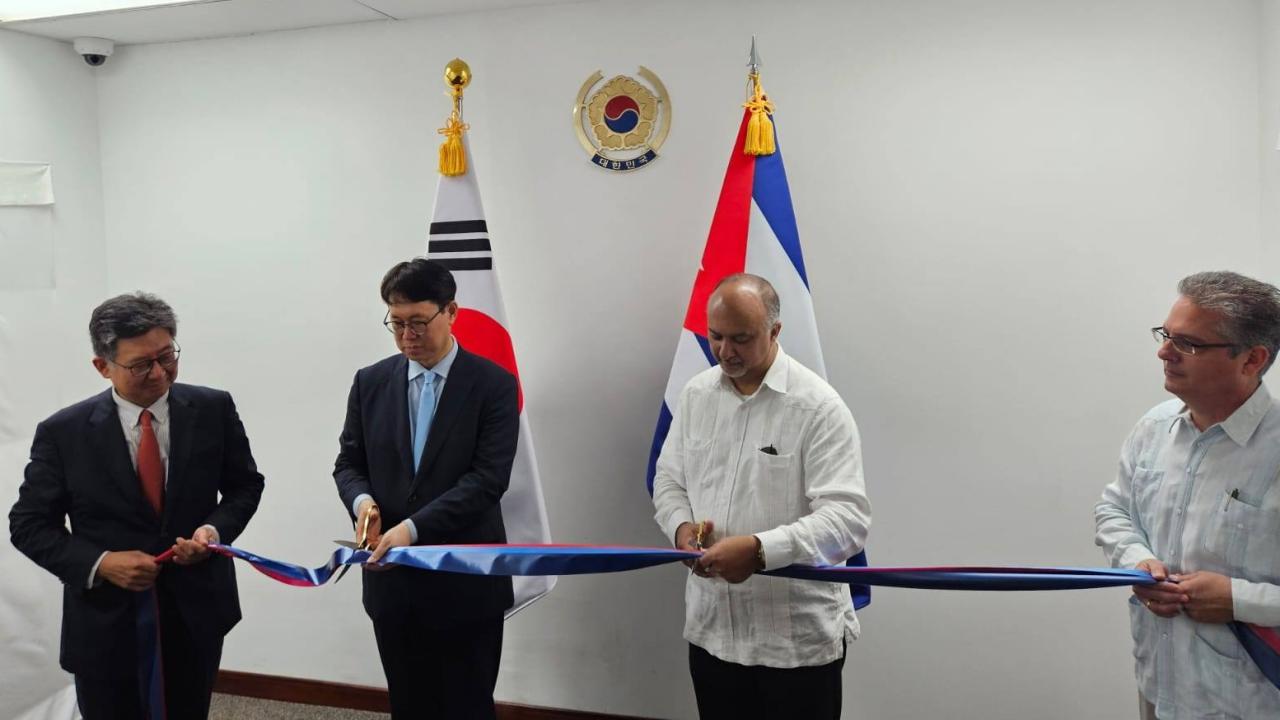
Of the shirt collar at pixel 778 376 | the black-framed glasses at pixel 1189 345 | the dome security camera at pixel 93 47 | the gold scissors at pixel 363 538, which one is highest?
the dome security camera at pixel 93 47

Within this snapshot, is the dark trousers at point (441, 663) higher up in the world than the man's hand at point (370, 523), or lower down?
lower down

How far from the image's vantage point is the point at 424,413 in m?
2.63

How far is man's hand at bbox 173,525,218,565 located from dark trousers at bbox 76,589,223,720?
14 centimetres

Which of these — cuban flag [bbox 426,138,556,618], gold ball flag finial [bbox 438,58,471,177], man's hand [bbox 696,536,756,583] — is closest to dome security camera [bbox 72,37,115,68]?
gold ball flag finial [bbox 438,58,471,177]

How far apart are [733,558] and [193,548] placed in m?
1.38

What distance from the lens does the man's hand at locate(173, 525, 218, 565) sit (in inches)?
93.2

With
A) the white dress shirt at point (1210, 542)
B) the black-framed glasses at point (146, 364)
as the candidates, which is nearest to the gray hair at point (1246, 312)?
the white dress shirt at point (1210, 542)

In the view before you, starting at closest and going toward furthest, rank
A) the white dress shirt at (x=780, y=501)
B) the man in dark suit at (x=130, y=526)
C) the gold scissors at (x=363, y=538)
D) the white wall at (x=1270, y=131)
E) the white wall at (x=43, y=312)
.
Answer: the white dress shirt at (x=780, y=501) → the man in dark suit at (x=130, y=526) → the gold scissors at (x=363, y=538) → the white wall at (x=1270, y=131) → the white wall at (x=43, y=312)

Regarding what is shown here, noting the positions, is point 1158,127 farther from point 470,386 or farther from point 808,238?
point 470,386

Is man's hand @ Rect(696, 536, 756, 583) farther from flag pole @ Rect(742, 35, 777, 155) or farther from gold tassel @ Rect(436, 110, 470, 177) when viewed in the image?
gold tassel @ Rect(436, 110, 470, 177)

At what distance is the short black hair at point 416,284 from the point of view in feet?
8.32

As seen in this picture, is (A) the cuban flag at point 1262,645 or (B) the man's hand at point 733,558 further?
(B) the man's hand at point 733,558

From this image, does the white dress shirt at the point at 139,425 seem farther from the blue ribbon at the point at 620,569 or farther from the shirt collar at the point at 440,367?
the shirt collar at the point at 440,367

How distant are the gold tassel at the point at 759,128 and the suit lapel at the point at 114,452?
198 cm
